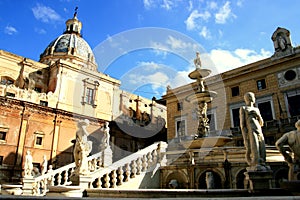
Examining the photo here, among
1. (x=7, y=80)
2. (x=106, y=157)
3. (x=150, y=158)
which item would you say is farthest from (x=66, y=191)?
(x=7, y=80)

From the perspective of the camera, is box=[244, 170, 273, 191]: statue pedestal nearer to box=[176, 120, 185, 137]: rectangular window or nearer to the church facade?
the church facade

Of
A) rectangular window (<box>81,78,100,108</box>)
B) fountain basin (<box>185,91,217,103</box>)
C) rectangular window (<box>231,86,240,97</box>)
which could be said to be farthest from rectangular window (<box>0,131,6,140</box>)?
rectangular window (<box>231,86,240,97</box>)

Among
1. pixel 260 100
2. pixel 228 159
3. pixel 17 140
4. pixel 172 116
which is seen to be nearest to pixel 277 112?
pixel 260 100

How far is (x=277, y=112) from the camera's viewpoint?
20.3m

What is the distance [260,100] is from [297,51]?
4.96 m

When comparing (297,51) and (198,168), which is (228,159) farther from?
(297,51)

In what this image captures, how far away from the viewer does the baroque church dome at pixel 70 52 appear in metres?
31.9

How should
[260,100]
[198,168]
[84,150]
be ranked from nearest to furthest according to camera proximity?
[84,150] < [198,168] < [260,100]

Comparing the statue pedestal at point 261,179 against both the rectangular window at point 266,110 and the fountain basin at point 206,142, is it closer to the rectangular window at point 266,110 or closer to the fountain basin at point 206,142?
the fountain basin at point 206,142

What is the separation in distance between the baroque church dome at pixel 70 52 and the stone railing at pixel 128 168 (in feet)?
79.3

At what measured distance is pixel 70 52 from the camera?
3266cm

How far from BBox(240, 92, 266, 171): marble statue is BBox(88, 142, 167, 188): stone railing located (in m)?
4.71

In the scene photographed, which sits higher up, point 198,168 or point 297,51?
point 297,51

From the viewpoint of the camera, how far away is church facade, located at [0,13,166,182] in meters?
18.8
